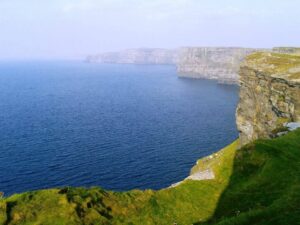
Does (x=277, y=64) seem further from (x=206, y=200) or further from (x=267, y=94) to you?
(x=206, y=200)

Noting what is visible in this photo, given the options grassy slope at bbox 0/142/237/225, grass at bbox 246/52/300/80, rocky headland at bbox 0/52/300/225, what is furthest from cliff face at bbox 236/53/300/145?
grassy slope at bbox 0/142/237/225

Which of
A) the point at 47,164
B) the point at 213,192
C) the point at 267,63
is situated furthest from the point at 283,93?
the point at 47,164

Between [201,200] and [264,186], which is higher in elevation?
[264,186]

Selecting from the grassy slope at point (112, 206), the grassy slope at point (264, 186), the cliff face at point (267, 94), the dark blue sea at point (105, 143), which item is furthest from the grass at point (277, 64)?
the grassy slope at point (112, 206)

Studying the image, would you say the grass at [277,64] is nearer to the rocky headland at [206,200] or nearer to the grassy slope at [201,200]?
the rocky headland at [206,200]

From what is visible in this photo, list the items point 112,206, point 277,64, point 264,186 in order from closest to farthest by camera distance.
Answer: point 112,206, point 264,186, point 277,64

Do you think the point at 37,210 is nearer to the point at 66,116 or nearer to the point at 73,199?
the point at 73,199

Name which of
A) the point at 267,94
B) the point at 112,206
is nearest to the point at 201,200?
the point at 112,206
